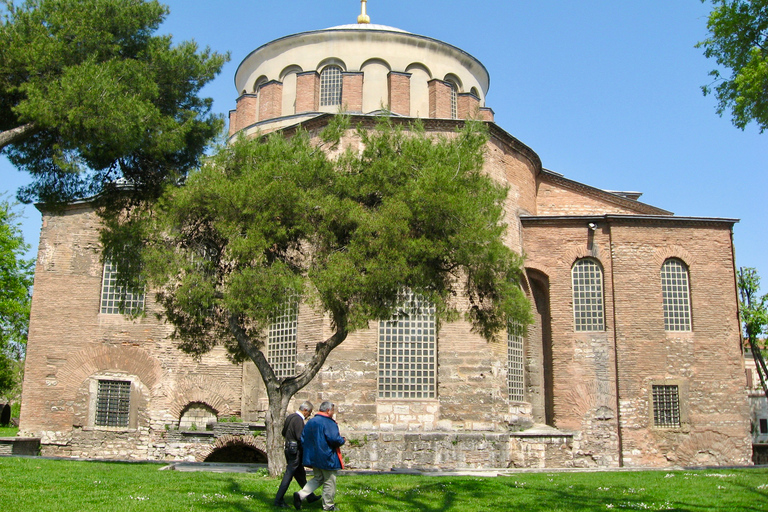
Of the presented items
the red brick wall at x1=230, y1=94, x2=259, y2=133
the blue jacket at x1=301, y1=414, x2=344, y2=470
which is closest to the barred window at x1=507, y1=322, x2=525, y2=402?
the red brick wall at x1=230, y1=94, x2=259, y2=133

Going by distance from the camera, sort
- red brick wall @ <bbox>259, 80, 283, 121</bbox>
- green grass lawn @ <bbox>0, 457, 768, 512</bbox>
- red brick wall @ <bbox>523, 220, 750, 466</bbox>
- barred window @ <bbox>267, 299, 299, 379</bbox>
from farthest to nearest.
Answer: red brick wall @ <bbox>259, 80, 283, 121</bbox> → red brick wall @ <bbox>523, 220, 750, 466</bbox> → barred window @ <bbox>267, 299, 299, 379</bbox> → green grass lawn @ <bbox>0, 457, 768, 512</bbox>

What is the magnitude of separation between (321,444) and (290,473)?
75 cm

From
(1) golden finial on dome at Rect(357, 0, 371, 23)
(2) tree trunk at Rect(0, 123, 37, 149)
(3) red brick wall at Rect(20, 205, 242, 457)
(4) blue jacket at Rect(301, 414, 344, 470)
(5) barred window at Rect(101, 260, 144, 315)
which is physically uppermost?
(1) golden finial on dome at Rect(357, 0, 371, 23)

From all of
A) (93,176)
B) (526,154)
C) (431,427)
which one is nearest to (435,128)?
(526,154)

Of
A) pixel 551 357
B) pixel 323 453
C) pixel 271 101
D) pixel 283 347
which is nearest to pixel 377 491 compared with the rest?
pixel 323 453

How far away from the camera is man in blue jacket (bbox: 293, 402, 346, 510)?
745 cm

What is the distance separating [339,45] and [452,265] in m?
12.5

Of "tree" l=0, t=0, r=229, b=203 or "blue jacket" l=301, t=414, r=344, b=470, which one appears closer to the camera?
"blue jacket" l=301, t=414, r=344, b=470

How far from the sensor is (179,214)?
11055 millimetres

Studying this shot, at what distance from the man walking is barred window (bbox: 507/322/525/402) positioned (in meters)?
9.89

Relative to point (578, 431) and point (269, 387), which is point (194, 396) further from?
point (578, 431)

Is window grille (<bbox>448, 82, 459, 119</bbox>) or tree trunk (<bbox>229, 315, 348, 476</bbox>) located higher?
window grille (<bbox>448, 82, 459, 119</bbox>)

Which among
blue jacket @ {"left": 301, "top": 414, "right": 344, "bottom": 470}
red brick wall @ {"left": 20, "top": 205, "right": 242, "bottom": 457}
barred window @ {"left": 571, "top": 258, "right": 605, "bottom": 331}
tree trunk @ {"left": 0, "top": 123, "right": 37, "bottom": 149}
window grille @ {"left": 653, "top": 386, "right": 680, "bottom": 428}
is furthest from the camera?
barred window @ {"left": 571, "top": 258, "right": 605, "bottom": 331}

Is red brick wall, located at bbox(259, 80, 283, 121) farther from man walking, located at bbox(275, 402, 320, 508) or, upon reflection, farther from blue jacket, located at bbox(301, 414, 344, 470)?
blue jacket, located at bbox(301, 414, 344, 470)
